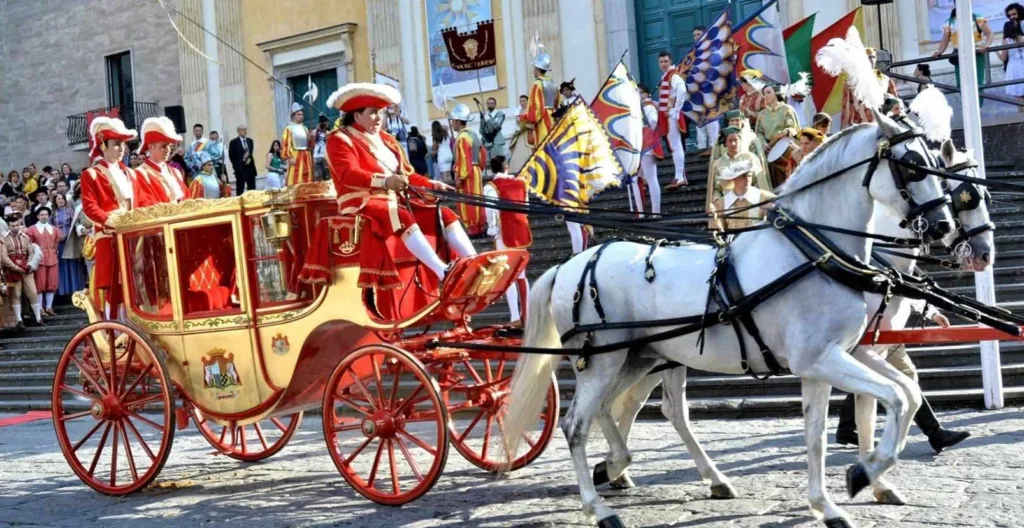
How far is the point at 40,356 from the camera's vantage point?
17031 millimetres

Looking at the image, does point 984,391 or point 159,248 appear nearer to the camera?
point 159,248

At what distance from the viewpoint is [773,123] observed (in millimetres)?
13227

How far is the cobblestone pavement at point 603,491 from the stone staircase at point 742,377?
0.61 m

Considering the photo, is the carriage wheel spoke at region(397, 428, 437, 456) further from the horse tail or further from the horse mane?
the horse mane

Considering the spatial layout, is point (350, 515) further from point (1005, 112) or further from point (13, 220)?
point (13, 220)

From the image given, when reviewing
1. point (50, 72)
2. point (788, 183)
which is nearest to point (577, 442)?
point (788, 183)

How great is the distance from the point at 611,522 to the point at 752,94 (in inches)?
345

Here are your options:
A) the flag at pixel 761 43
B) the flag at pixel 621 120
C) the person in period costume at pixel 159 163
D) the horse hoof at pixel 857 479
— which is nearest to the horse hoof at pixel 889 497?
the horse hoof at pixel 857 479

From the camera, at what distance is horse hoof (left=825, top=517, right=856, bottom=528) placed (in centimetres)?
553

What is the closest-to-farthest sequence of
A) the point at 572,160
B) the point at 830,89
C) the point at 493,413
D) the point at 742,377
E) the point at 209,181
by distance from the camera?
the point at 493,413, the point at 572,160, the point at 742,377, the point at 830,89, the point at 209,181

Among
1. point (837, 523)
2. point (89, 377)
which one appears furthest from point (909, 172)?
point (89, 377)

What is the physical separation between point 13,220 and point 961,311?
52.4 ft

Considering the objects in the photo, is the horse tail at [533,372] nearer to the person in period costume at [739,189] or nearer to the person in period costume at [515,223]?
the person in period costume at [515,223]

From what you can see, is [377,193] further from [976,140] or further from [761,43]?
[761,43]
